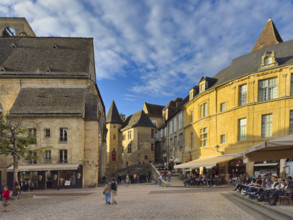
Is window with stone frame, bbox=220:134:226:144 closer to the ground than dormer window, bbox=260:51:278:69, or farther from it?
closer to the ground

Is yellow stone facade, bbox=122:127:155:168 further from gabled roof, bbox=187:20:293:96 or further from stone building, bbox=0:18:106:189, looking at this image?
gabled roof, bbox=187:20:293:96

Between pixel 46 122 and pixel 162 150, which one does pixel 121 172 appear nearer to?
pixel 162 150

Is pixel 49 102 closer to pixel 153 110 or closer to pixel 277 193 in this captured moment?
pixel 277 193

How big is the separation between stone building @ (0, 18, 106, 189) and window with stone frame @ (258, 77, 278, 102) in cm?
1750

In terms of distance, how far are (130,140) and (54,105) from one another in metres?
26.1

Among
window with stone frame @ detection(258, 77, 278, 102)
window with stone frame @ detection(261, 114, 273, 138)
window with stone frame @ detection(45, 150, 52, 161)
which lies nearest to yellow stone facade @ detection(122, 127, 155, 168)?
window with stone frame @ detection(45, 150, 52, 161)

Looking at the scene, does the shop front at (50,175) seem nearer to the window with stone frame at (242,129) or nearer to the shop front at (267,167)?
the window with stone frame at (242,129)

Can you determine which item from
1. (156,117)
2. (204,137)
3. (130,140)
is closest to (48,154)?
(204,137)

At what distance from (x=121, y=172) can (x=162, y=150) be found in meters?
9.31

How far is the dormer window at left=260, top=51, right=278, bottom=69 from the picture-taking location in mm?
22659

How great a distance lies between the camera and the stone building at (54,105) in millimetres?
28141

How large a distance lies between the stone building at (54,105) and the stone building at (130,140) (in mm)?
18018

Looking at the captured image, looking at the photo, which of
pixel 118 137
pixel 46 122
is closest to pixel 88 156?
pixel 46 122

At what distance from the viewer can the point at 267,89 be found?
23062mm
